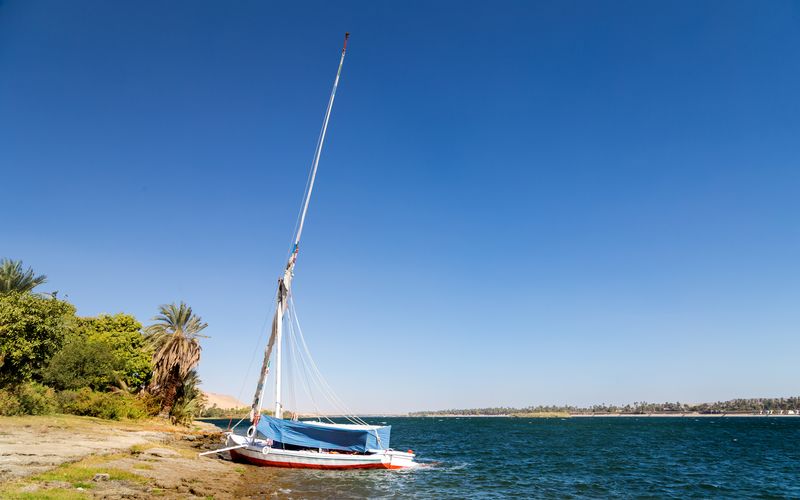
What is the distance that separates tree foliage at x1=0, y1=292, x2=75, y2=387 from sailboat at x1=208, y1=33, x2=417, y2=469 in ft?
57.6

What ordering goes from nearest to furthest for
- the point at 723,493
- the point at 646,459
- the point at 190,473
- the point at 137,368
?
1. the point at 190,473
2. the point at 723,493
3. the point at 646,459
4. the point at 137,368

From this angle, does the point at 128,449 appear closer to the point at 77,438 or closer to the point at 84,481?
the point at 77,438

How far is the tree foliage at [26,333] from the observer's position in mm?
35406

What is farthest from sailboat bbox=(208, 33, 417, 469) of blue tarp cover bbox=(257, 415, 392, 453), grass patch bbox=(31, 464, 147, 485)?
grass patch bbox=(31, 464, 147, 485)

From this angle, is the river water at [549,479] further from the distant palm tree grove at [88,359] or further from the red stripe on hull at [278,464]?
the distant palm tree grove at [88,359]

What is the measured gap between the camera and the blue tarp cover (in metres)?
33.5

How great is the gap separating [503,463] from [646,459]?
1699 centimetres

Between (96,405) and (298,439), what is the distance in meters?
24.3

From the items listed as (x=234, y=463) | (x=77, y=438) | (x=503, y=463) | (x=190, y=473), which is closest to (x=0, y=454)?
(x=190, y=473)

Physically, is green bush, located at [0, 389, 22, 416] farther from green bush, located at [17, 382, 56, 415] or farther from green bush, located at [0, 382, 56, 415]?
green bush, located at [17, 382, 56, 415]

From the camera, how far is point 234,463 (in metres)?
33.3

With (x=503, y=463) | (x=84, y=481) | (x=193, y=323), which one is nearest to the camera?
(x=84, y=481)

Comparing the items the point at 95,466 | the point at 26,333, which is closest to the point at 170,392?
the point at 26,333

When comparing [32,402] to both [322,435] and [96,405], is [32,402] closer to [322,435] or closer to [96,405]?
[96,405]
